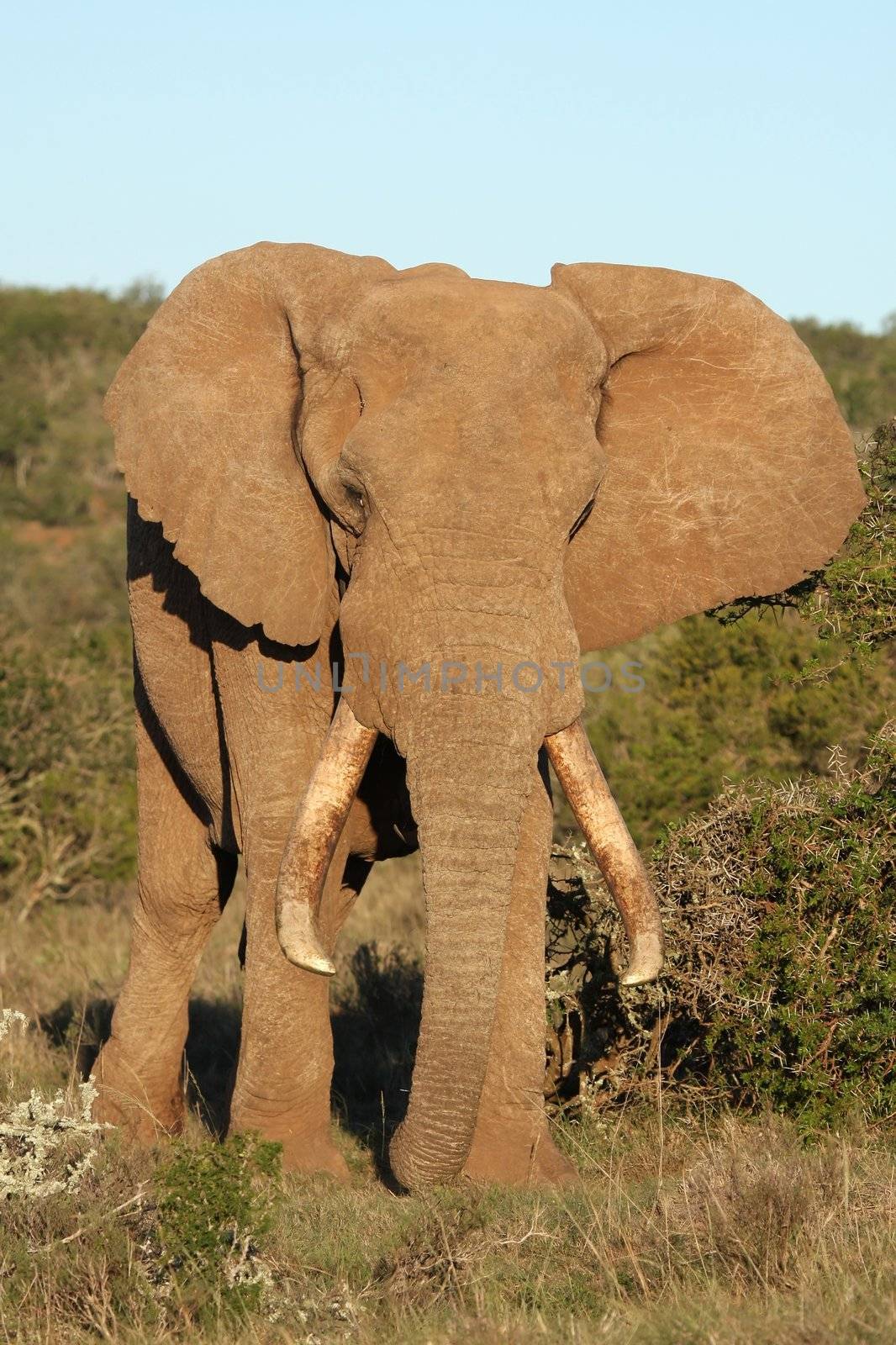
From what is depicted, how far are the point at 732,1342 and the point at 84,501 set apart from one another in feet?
110

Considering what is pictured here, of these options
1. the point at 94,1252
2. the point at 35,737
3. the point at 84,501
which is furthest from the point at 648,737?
the point at 84,501

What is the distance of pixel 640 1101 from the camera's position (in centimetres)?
693

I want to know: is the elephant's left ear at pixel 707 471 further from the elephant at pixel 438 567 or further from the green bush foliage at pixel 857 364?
the green bush foliage at pixel 857 364

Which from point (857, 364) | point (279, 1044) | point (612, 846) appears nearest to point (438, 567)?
point (612, 846)

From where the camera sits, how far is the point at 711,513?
651 centimetres

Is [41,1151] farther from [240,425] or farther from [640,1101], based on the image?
[640,1101]

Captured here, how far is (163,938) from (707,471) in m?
3.00

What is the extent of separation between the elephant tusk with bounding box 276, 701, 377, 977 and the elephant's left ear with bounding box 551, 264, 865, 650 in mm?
1132

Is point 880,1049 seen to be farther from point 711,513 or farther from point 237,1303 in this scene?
point 237,1303

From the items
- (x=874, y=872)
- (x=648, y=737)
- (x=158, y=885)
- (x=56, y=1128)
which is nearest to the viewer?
(x=56, y=1128)

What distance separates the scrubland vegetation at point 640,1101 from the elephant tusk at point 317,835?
1.96 feet

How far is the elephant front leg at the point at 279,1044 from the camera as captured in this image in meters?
6.05

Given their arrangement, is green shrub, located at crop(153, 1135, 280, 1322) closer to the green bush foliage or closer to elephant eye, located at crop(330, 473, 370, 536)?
elephant eye, located at crop(330, 473, 370, 536)

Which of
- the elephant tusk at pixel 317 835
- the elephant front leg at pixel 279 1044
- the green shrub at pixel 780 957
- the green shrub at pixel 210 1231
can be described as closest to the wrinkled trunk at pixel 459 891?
the elephant tusk at pixel 317 835
